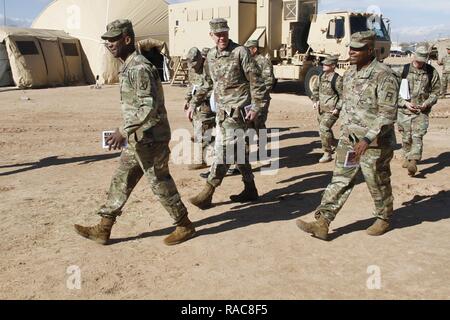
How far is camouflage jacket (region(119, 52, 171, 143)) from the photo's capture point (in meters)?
3.93

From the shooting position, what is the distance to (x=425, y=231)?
4.78m

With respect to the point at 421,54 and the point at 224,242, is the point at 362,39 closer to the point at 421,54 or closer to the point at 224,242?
the point at 224,242

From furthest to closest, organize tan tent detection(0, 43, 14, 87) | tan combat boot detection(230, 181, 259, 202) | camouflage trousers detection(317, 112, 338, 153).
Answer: tan tent detection(0, 43, 14, 87)
camouflage trousers detection(317, 112, 338, 153)
tan combat boot detection(230, 181, 259, 202)

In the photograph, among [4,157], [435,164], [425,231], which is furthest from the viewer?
[4,157]

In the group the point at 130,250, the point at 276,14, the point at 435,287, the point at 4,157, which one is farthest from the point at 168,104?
the point at 435,287

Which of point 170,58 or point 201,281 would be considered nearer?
point 201,281

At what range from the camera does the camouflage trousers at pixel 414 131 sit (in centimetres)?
677

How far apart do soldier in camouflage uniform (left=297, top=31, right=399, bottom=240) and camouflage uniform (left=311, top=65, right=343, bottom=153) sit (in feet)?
9.92

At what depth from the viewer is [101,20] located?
76.3 feet

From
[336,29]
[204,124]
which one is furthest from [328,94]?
[336,29]

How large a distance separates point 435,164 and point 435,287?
14.7 feet

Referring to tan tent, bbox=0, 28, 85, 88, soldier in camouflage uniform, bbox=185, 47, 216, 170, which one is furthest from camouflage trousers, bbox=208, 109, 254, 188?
tan tent, bbox=0, 28, 85, 88

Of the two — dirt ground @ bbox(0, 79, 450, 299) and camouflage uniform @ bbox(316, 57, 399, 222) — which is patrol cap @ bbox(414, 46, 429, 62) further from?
camouflage uniform @ bbox(316, 57, 399, 222)
